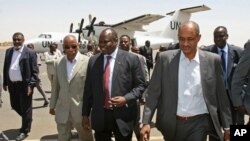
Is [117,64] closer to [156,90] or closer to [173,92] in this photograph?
[156,90]

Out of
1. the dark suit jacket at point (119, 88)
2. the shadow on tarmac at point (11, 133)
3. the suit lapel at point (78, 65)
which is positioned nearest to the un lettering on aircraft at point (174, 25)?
the shadow on tarmac at point (11, 133)

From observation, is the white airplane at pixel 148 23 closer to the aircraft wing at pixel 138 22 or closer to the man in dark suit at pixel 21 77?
the aircraft wing at pixel 138 22

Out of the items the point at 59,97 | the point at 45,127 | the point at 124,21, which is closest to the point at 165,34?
the point at 124,21

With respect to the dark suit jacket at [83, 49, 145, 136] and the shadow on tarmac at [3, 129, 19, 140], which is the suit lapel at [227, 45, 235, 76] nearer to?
the dark suit jacket at [83, 49, 145, 136]

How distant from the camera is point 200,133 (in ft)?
13.0

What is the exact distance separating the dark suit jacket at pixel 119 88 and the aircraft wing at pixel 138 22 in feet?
86.3

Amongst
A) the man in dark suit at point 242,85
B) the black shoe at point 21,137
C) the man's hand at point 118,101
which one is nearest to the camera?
the man in dark suit at point 242,85

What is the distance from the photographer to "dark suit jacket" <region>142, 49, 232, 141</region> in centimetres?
391

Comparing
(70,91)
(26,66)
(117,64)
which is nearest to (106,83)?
(117,64)

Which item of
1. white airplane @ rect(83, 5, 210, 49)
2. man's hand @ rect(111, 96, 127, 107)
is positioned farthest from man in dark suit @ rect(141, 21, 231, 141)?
white airplane @ rect(83, 5, 210, 49)

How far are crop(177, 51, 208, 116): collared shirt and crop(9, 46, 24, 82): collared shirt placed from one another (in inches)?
177

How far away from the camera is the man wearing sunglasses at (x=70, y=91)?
18.1 feet

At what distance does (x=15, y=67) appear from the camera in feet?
25.3

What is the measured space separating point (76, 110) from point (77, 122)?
16 centimetres
